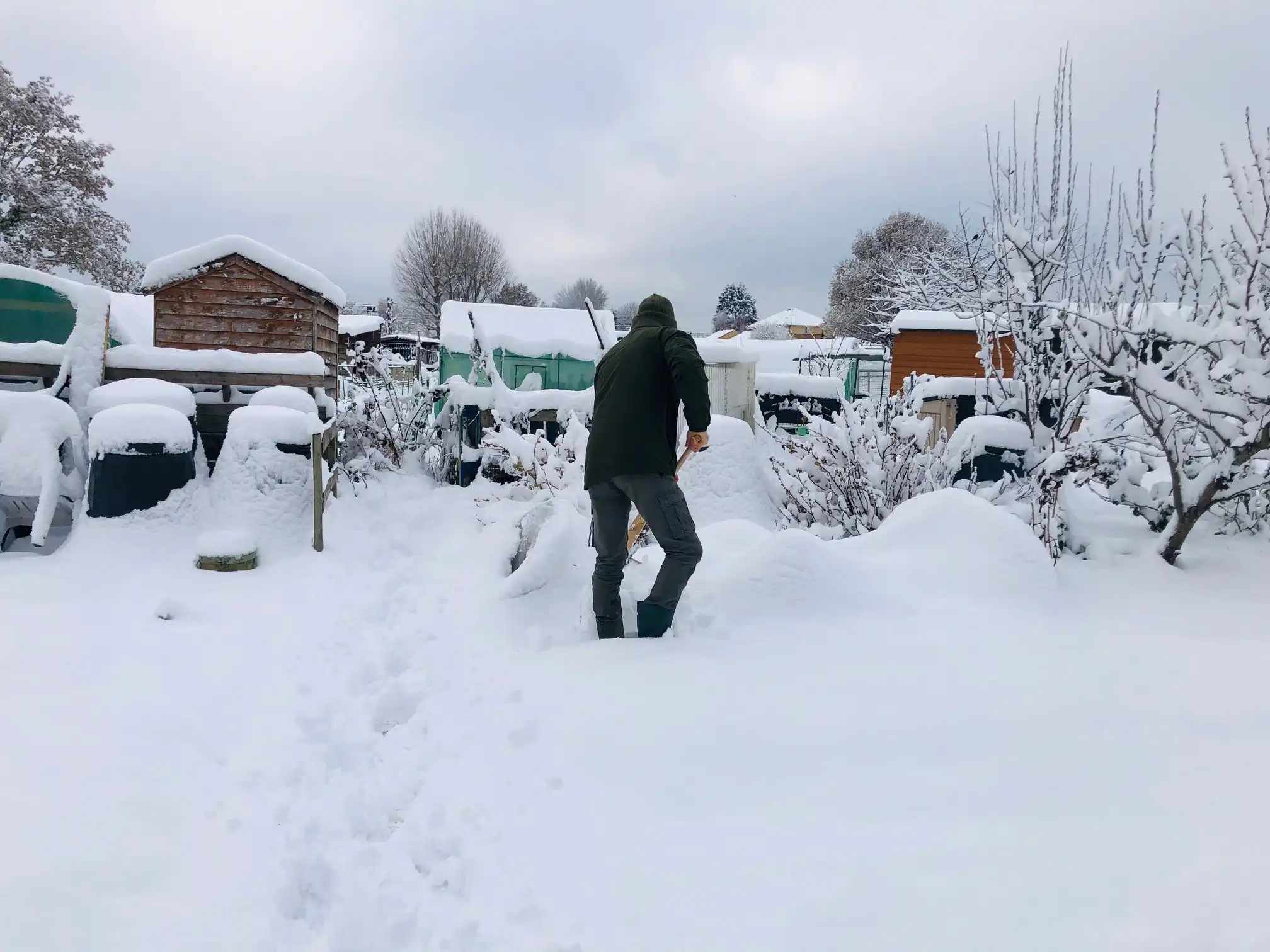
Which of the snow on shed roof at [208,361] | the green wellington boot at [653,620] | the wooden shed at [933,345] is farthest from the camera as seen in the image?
the wooden shed at [933,345]

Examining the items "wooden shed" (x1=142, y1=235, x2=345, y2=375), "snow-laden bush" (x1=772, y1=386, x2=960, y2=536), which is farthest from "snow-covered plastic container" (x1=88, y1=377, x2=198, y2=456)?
"snow-laden bush" (x1=772, y1=386, x2=960, y2=536)

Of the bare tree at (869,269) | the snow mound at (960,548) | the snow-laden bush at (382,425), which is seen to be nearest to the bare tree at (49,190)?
the snow-laden bush at (382,425)

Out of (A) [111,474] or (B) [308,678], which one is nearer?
(B) [308,678]

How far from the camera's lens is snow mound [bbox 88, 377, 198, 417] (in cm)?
505

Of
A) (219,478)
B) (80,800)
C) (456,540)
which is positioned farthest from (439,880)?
(219,478)

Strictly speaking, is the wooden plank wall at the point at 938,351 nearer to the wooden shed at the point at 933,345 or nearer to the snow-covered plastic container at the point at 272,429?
the wooden shed at the point at 933,345

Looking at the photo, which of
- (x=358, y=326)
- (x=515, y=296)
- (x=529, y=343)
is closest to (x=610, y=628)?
(x=529, y=343)

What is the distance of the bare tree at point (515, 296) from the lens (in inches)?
1436

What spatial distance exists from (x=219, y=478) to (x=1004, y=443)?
5.86 metres

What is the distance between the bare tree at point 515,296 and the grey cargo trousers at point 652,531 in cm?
3066

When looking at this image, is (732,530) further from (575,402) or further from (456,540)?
(575,402)

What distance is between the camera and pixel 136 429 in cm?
478

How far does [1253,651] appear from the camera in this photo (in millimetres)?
2623

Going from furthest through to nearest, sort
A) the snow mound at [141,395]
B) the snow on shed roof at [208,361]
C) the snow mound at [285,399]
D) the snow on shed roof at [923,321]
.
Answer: the snow on shed roof at [923,321]
the snow mound at [285,399]
the snow on shed roof at [208,361]
the snow mound at [141,395]
